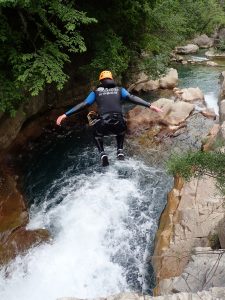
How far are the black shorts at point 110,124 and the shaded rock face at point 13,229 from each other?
11.4 ft

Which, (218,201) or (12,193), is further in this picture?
(12,193)

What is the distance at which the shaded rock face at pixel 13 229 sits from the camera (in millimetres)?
9258

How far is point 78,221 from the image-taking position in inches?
404

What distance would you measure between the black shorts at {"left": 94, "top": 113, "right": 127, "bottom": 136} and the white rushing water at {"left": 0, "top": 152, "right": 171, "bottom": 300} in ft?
9.96

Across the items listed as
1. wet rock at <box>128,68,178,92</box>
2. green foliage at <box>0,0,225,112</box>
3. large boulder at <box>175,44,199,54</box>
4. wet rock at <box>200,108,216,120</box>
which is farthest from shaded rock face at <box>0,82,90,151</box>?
large boulder at <box>175,44,199,54</box>

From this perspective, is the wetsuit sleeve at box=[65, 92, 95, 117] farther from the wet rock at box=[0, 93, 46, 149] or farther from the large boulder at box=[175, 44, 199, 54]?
the large boulder at box=[175, 44, 199, 54]

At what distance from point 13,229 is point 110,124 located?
4.12 meters

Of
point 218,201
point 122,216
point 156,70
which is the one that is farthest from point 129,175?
point 156,70

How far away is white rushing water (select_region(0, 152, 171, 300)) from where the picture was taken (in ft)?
28.4

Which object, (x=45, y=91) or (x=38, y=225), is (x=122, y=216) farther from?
(x=45, y=91)

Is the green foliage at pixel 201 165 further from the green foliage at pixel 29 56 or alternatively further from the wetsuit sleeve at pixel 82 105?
the green foliage at pixel 29 56

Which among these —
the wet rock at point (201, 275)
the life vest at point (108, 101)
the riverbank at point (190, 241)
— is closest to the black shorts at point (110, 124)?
the life vest at point (108, 101)

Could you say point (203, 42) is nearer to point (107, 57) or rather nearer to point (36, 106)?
point (107, 57)

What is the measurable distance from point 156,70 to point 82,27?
14.4 feet
